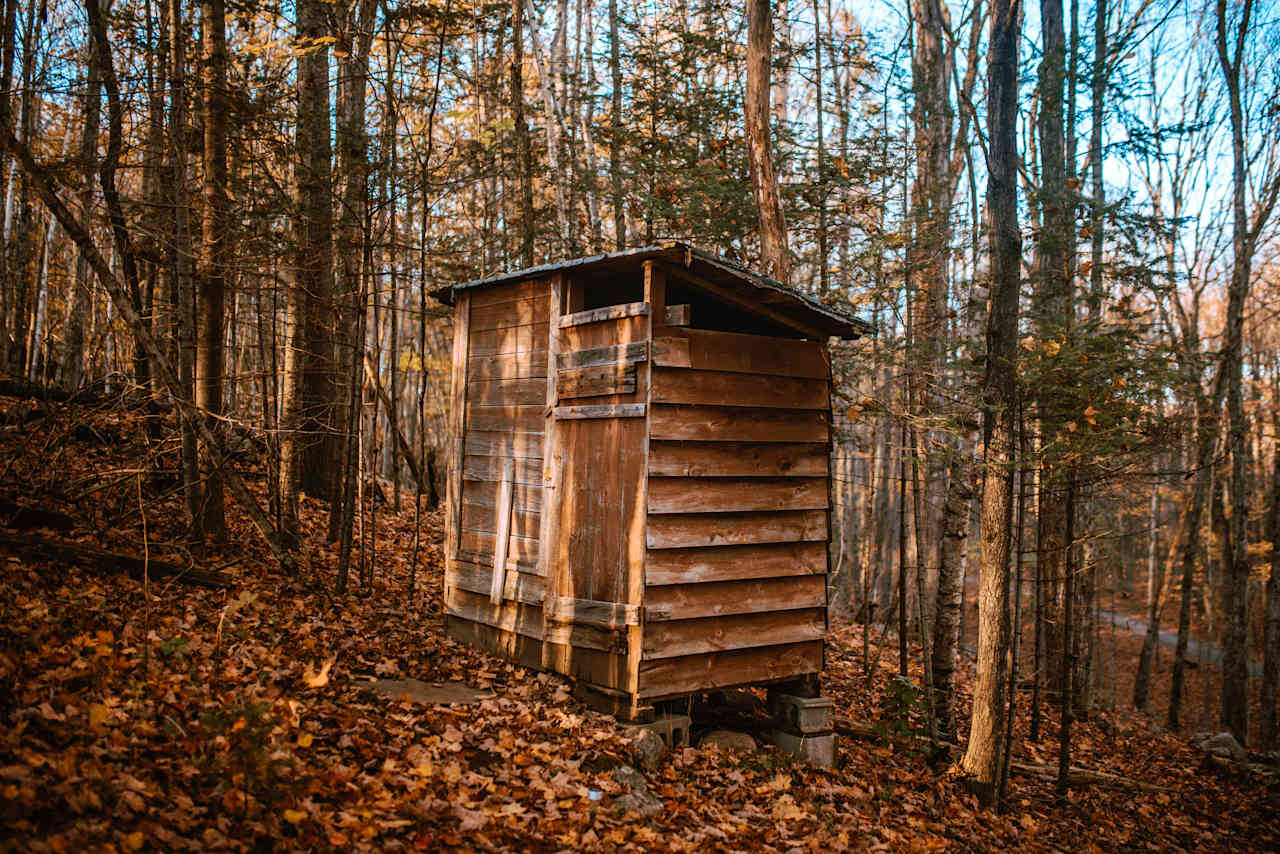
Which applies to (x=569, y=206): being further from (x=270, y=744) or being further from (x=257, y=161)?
(x=270, y=744)

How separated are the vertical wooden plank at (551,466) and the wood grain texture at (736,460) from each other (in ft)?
3.70

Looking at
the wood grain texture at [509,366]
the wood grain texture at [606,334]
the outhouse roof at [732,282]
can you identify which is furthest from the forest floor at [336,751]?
the outhouse roof at [732,282]

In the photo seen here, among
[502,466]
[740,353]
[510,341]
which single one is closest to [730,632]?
[740,353]

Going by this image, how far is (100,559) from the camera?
267 inches

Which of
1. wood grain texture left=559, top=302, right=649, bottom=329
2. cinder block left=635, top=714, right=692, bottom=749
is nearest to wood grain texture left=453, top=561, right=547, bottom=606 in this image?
cinder block left=635, top=714, right=692, bottom=749

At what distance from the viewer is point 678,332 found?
21.2 ft

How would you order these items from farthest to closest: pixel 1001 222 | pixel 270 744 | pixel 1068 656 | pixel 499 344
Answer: pixel 1068 656
pixel 499 344
pixel 1001 222
pixel 270 744

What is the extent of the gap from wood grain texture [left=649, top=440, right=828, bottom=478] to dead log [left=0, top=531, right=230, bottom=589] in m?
4.49

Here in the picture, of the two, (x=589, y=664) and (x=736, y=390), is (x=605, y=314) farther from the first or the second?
(x=589, y=664)

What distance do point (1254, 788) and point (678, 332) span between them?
10.1 meters

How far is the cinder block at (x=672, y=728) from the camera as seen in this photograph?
6.30 meters

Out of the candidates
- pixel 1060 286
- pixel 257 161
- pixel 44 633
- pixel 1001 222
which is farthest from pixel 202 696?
pixel 1060 286

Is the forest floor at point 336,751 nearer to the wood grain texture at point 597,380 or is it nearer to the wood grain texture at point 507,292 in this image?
the wood grain texture at point 597,380

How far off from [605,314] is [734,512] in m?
2.16
